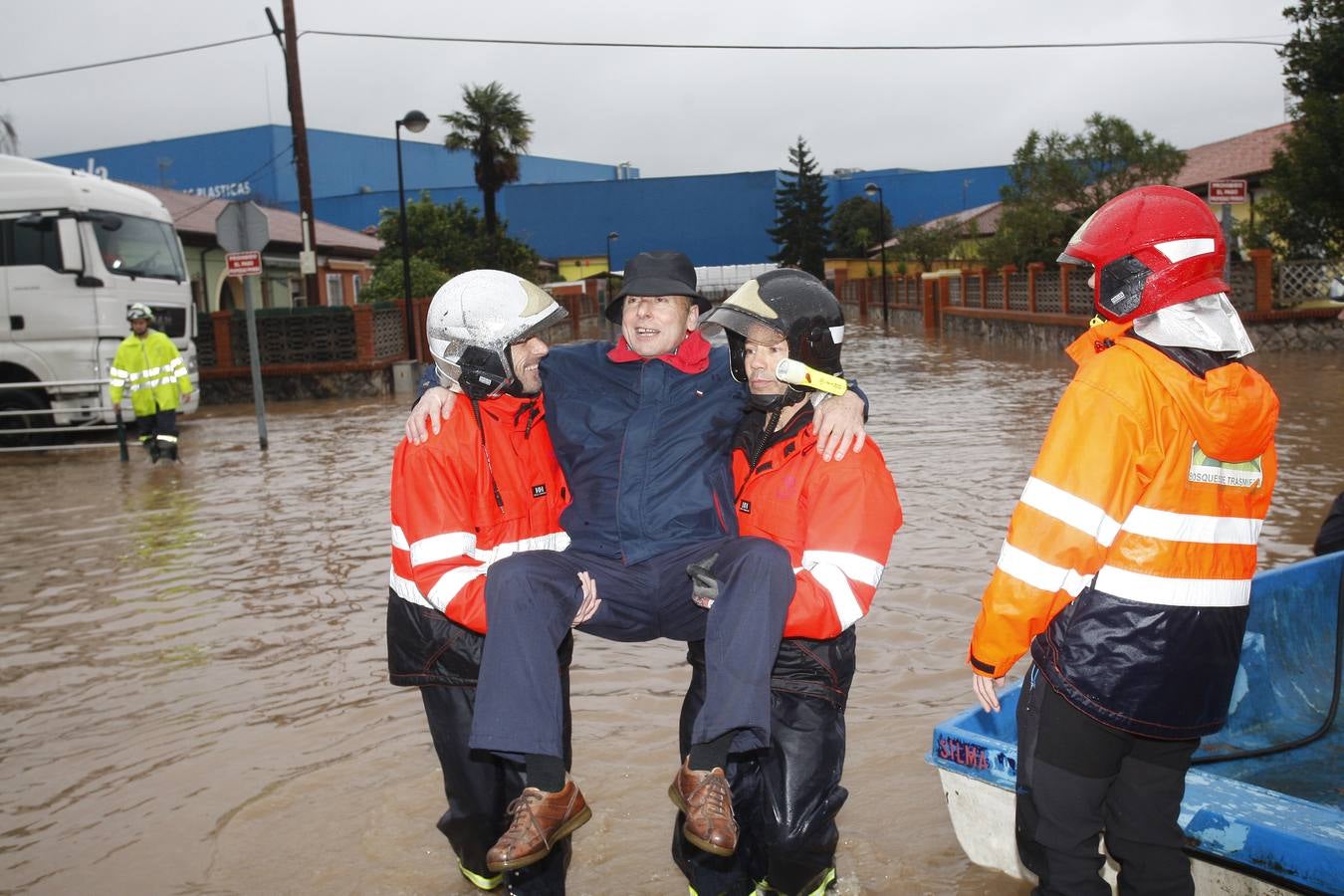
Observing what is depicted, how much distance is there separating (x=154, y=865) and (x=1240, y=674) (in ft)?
13.0

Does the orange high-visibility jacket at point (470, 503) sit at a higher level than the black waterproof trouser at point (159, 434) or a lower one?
higher

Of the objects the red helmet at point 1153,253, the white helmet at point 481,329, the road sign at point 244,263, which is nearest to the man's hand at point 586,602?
the white helmet at point 481,329

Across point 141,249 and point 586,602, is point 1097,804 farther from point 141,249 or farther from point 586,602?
point 141,249

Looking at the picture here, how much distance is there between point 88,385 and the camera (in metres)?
16.3

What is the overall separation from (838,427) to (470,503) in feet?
3.38

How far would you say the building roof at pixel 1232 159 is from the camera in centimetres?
3550

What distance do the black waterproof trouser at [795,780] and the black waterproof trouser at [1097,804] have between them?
56 cm

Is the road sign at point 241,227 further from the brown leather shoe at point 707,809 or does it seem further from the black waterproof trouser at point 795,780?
the brown leather shoe at point 707,809

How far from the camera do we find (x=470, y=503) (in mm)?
3410

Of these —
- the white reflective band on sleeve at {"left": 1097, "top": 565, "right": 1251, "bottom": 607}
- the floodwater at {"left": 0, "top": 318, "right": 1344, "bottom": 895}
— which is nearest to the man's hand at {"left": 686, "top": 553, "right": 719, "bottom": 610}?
the white reflective band on sleeve at {"left": 1097, "top": 565, "right": 1251, "bottom": 607}

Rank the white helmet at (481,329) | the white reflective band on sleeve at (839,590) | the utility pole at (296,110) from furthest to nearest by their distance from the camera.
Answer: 1. the utility pole at (296,110)
2. the white helmet at (481,329)
3. the white reflective band on sleeve at (839,590)

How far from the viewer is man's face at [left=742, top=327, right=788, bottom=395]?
338cm

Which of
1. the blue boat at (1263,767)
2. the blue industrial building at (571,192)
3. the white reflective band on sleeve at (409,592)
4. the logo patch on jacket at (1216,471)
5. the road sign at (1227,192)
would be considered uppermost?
the blue industrial building at (571,192)

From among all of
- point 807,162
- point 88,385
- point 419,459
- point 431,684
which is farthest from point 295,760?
point 807,162
